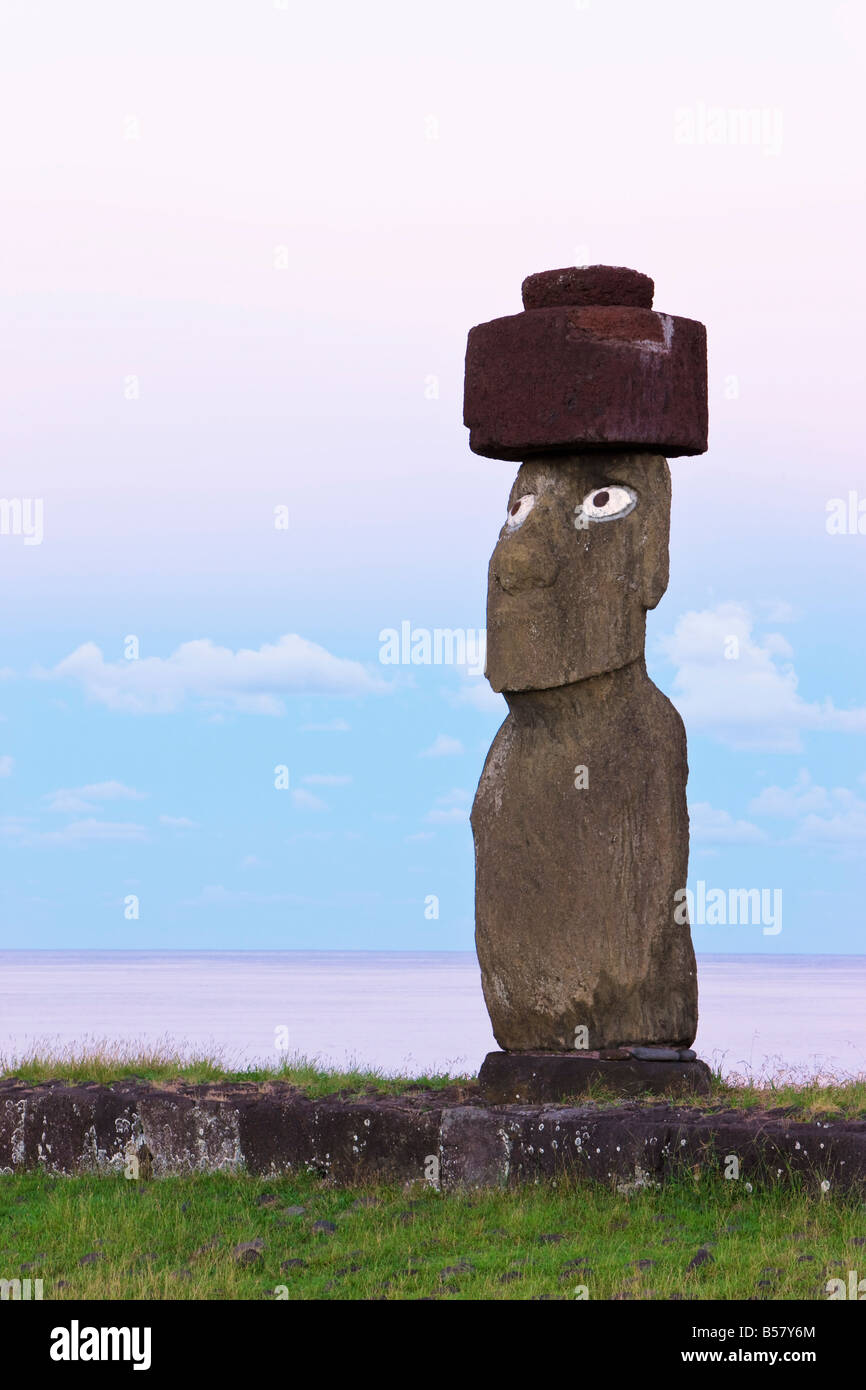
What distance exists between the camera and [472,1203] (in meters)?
11.5

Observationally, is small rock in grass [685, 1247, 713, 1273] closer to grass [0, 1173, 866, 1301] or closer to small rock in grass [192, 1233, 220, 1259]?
grass [0, 1173, 866, 1301]

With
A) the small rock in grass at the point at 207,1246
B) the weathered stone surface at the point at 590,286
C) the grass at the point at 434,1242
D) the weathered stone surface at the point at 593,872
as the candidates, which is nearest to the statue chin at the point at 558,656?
the weathered stone surface at the point at 593,872

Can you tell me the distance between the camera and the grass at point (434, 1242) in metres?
9.45

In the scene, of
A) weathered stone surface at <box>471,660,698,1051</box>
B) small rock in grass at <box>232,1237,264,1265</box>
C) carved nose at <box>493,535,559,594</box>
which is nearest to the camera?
small rock in grass at <box>232,1237,264,1265</box>

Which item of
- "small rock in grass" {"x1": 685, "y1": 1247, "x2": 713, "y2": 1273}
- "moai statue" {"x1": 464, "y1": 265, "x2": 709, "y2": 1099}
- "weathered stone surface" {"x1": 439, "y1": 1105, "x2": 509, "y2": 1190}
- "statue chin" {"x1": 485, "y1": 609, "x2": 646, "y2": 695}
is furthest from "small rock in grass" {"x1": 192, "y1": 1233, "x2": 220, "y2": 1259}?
"statue chin" {"x1": 485, "y1": 609, "x2": 646, "y2": 695}

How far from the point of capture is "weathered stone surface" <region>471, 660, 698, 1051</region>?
1273 centimetres

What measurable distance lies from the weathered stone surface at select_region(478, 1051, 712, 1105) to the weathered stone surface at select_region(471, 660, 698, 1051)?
0.63 feet

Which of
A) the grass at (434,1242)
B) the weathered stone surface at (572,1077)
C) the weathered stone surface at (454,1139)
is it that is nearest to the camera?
the grass at (434,1242)

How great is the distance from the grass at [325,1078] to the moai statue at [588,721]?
615 mm

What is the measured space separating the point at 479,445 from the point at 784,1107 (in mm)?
5156

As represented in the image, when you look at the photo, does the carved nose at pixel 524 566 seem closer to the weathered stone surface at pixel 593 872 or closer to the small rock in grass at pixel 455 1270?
the weathered stone surface at pixel 593 872

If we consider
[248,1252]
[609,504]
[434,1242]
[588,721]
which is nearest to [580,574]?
[609,504]
